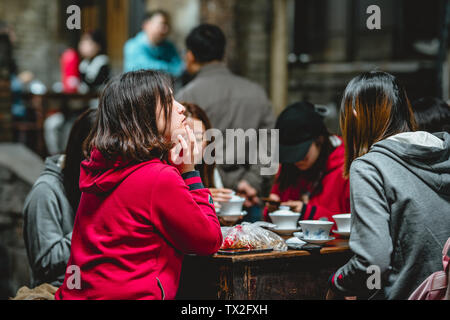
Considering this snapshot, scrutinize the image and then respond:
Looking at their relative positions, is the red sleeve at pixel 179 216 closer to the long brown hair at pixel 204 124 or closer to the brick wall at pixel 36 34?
the long brown hair at pixel 204 124

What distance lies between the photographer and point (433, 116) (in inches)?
165

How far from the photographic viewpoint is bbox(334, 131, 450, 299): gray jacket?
2848 millimetres

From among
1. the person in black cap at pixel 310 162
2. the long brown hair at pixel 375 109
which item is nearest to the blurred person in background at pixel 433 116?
the person in black cap at pixel 310 162

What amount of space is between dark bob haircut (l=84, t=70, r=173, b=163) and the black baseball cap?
1.73 metres

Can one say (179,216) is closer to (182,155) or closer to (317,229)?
(182,155)

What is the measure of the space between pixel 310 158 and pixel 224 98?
1417mm

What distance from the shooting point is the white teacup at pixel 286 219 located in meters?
3.78

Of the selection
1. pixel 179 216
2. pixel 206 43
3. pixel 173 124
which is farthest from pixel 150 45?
pixel 179 216

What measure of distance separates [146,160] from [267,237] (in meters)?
0.98

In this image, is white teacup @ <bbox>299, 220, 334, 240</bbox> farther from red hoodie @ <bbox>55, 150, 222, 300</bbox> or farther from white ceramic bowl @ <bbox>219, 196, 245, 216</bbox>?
red hoodie @ <bbox>55, 150, 222, 300</bbox>

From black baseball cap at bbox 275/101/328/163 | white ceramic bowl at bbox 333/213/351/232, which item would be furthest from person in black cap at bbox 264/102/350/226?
white ceramic bowl at bbox 333/213/351/232

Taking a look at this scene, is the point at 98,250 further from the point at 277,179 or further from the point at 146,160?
the point at 277,179

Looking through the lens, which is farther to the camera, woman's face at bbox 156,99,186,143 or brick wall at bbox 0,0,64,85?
brick wall at bbox 0,0,64,85
